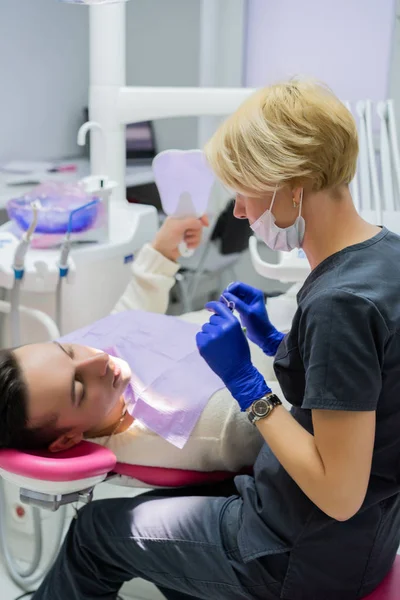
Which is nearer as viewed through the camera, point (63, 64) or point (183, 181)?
point (183, 181)

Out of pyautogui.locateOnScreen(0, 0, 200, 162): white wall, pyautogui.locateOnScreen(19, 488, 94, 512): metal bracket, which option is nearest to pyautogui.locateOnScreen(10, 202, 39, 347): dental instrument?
pyautogui.locateOnScreen(19, 488, 94, 512): metal bracket

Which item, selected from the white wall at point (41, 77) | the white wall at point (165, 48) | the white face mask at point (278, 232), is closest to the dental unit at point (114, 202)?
the white face mask at point (278, 232)

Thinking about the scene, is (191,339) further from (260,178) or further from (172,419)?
(260,178)

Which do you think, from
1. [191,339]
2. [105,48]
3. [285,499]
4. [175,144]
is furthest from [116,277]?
[175,144]

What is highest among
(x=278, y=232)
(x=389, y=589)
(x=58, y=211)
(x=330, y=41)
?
(x=330, y=41)

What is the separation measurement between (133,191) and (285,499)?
2335 mm

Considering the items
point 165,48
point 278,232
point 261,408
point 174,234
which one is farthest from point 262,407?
point 165,48

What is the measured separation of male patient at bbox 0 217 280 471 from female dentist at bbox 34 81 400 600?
0.14m

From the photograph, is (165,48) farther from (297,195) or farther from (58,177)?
(297,195)

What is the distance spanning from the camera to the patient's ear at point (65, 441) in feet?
4.57

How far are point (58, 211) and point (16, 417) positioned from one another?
789 millimetres

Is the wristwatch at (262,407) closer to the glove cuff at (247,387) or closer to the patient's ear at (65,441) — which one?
the glove cuff at (247,387)

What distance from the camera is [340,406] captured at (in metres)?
1.00

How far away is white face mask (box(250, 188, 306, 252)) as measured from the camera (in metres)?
1.13
